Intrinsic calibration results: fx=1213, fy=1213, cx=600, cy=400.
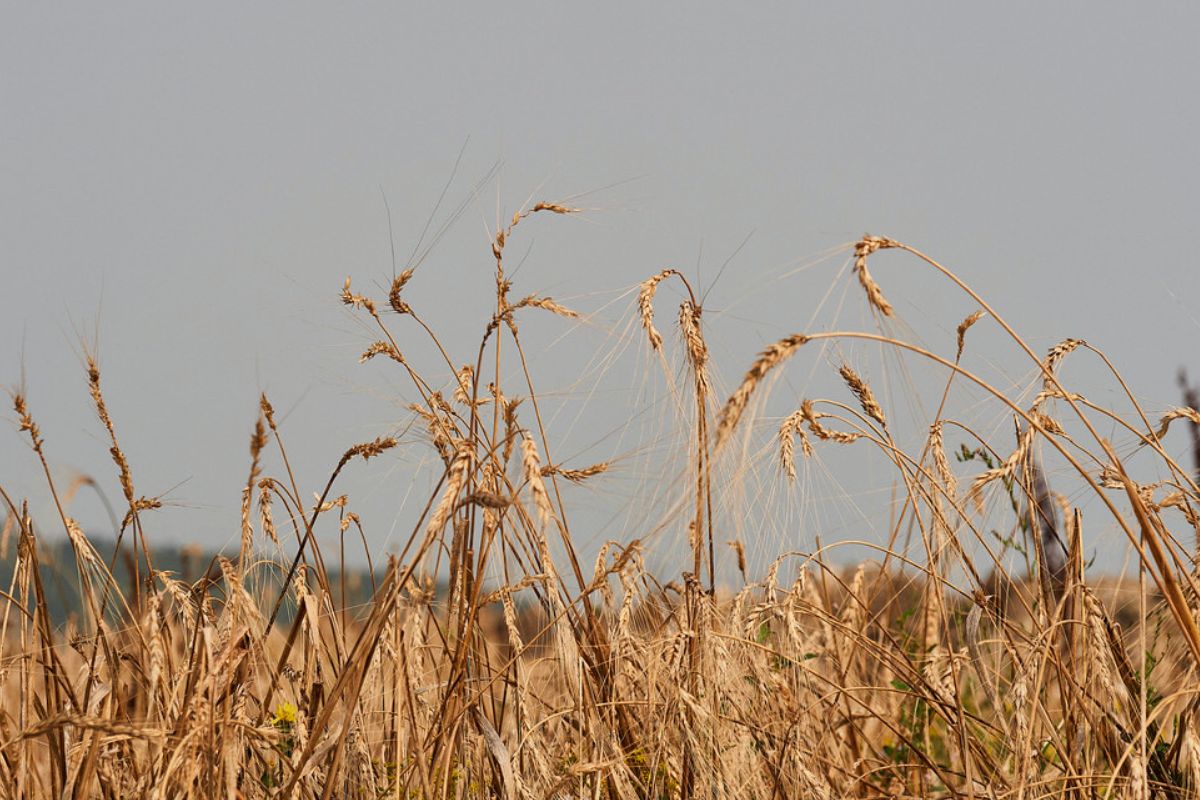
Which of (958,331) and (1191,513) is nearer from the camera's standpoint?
(1191,513)

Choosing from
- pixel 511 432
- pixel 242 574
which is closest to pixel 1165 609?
pixel 511 432

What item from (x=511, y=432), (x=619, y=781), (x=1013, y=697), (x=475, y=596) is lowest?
(x=619, y=781)

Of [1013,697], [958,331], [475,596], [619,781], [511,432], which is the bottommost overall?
→ [619,781]

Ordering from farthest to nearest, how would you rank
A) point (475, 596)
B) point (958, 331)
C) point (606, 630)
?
point (958, 331), point (606, 630), point (475, 596)

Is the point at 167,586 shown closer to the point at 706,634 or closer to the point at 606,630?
the point at 606,630

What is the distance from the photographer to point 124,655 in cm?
266

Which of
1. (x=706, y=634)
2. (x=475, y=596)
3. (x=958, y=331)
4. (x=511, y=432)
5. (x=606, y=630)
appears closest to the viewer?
(x=475, y=596)

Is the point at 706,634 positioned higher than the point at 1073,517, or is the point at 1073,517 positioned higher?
the point at 1073,517

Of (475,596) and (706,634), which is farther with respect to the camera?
(706,634)

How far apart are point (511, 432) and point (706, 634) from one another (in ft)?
1.80

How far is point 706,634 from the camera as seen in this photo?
2.16 m

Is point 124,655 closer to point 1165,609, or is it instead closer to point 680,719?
point 680,719

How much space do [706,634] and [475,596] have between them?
0.44 meters

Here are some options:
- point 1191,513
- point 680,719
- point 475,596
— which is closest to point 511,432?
point 475,596
